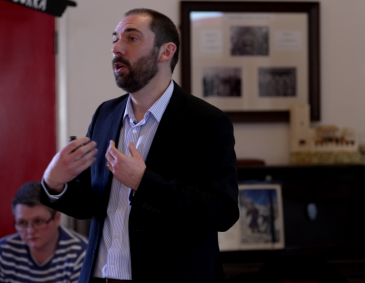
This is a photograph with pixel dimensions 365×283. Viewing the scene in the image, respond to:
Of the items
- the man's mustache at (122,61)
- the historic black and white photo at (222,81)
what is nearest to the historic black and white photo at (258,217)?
the historic black and white photo at (222,81)

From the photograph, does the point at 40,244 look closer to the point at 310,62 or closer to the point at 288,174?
the point at 288,174

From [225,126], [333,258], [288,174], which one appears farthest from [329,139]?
[225,126]

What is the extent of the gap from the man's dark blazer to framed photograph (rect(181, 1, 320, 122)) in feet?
4.27

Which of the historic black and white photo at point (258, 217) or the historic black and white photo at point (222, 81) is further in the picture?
the historic black and white photo at point (222, 81)

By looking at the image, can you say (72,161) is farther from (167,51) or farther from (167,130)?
(167,51)

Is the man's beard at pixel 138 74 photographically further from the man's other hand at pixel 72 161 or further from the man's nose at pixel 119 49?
the man's other hand at pixel 72 161

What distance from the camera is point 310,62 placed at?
2.64 meters

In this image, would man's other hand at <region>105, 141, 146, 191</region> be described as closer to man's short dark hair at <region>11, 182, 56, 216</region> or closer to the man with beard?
the man with beard

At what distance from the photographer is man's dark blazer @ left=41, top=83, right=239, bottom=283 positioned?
3.81ft

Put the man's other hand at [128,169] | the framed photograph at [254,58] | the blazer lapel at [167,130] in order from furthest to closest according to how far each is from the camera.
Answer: the framed photograph at [254,58] → the blazer lapel at [167,130] → the man's other hand at [128,169]

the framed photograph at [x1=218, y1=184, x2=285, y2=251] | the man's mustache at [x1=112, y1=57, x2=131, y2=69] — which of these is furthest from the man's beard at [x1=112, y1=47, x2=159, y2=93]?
the framed photograph at [x1=218, y1=184, x2=285, y2=251]

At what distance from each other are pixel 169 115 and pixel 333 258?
133 cm

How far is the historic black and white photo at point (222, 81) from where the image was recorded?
8.57 feet

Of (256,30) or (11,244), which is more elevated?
(256,30)
